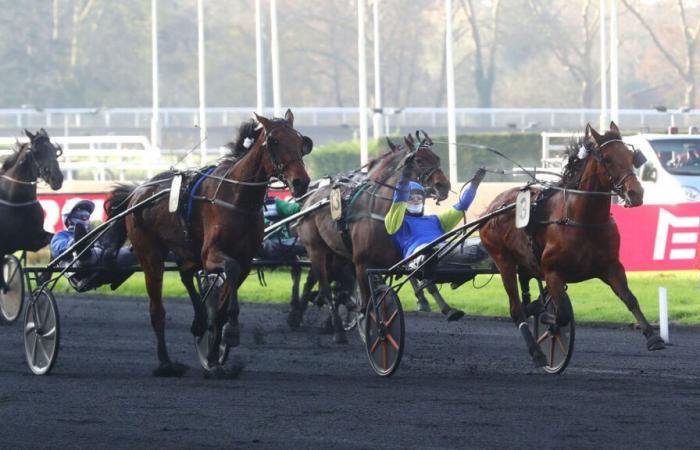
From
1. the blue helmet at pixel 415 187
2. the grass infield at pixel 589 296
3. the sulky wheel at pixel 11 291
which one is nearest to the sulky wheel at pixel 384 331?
the blue helmet at pixel 415 187

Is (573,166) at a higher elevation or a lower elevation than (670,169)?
higher

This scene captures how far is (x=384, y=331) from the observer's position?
994 centimetres

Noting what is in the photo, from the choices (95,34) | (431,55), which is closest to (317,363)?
(95,34)

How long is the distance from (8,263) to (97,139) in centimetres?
1860

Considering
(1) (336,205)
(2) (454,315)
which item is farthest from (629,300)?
(1) (336,205)

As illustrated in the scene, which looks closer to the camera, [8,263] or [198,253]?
[198,253]

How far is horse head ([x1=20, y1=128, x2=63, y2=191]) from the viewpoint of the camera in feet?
48.3

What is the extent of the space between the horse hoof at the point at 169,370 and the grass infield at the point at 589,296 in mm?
3542

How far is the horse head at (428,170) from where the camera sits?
11477 millimetres

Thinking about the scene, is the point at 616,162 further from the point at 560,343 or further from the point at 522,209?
the point at 560,343

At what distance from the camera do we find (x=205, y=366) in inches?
404

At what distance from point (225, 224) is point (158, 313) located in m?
1.02

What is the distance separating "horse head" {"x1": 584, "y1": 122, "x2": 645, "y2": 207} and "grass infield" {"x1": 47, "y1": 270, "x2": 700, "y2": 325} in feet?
11.9

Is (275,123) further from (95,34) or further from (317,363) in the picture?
(95,34)
